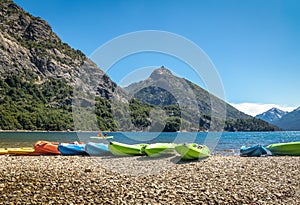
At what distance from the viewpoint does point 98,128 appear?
146500 millimetres

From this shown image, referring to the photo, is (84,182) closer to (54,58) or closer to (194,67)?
(194,67)

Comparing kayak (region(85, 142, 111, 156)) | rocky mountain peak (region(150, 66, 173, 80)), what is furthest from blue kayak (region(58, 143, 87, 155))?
rocky mountain peak (region(150, 66, 173, 80))

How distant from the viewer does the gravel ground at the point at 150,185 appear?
874 cm

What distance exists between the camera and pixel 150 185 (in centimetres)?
1014

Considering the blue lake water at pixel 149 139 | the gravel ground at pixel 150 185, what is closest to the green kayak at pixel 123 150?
the gravel ground at pixel 150 185

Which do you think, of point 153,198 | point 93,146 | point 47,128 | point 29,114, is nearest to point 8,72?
point 29,114

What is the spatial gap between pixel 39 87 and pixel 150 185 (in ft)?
552

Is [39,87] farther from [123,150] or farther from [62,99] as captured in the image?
[123,150]

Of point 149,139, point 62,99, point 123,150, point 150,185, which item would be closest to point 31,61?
point 62,99

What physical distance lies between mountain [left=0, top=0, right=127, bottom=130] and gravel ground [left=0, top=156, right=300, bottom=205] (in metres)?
94.8

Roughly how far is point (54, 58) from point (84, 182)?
19892 cm

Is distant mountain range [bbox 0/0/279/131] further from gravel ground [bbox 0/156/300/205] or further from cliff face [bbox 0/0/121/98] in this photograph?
gravel ground [bbox 0/156/300/205]

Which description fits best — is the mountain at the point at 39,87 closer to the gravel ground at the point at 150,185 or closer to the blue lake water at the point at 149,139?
the blue lake water at the point at 149,139

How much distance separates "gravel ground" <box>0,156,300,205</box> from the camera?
28.7 ft
